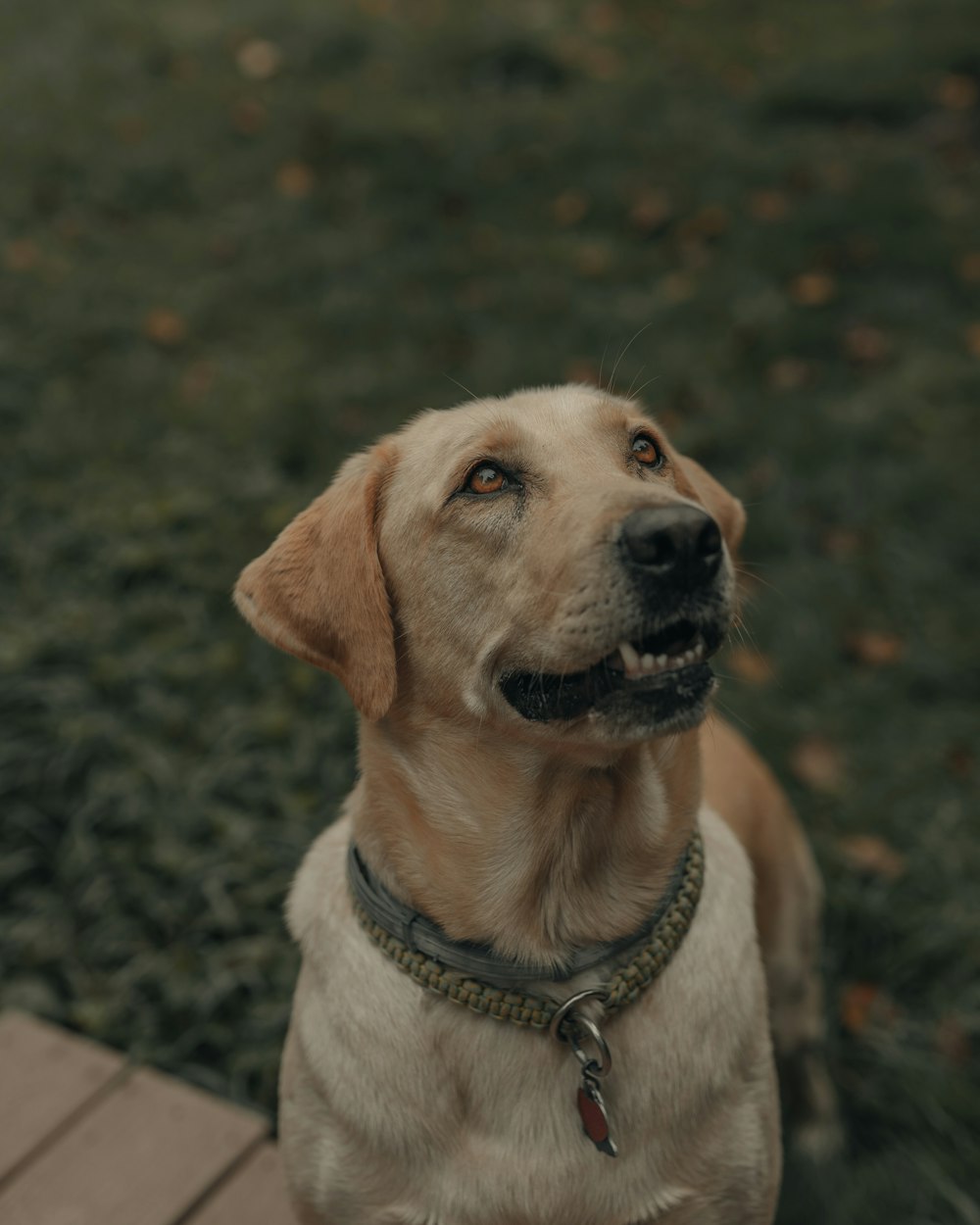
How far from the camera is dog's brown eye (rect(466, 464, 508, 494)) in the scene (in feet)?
Answer: 7.75

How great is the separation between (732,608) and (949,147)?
6.51 metres

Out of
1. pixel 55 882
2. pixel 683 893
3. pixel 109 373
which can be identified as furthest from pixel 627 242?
pixel 683 893

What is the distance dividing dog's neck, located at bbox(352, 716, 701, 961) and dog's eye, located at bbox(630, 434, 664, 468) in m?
0.62

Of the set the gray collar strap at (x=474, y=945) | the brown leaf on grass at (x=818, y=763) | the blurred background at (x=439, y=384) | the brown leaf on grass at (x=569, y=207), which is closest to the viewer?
the gray collar strap at (x=474, y=945)

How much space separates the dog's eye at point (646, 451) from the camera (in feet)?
8.29

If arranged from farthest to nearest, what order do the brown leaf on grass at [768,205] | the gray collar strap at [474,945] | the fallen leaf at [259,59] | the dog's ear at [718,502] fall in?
the fallen leaf at [259,59]
the brown leaf on grass at [768,205]
the dog's ear at [718,502]
the gray collar strap at [474,945]

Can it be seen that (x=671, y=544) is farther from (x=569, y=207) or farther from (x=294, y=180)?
(x=294, y=180)

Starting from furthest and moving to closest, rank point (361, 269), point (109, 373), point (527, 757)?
point (361, 269), point (109, 373), point (527, 757)

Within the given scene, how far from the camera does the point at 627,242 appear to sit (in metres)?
6.93

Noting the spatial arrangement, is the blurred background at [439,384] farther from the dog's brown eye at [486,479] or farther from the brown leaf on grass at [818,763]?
the dog's brown eye at [486,479]

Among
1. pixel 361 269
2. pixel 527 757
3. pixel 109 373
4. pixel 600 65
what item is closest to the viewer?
pixel 527 757

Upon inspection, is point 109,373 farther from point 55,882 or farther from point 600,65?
point 600,65

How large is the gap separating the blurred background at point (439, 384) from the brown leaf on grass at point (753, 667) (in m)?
0.02

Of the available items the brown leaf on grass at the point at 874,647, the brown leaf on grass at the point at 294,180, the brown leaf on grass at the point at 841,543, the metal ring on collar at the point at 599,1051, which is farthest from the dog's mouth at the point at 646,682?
the brown leaf on grass at the point at 294,180
